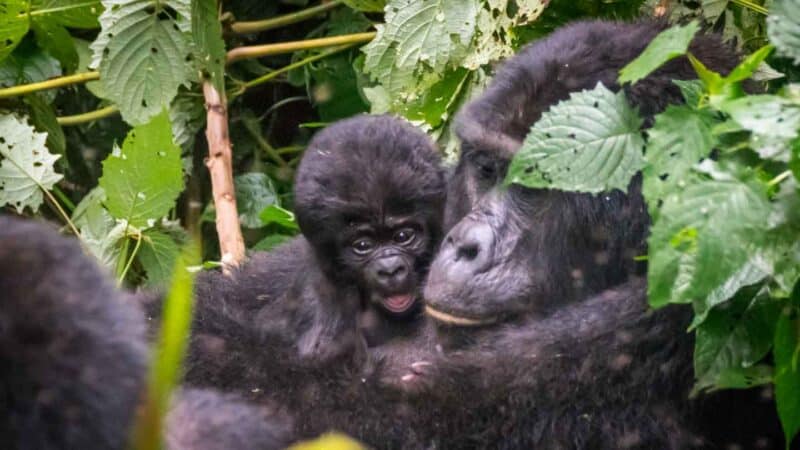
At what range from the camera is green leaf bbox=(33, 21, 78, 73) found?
505 cm

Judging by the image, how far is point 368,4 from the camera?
16.4 ft

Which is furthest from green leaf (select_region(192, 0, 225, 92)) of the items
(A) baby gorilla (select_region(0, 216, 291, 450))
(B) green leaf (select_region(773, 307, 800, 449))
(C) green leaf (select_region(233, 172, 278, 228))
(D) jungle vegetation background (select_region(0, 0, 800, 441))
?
(A) baby gorilla (select_region(0, 216, 291, 450))

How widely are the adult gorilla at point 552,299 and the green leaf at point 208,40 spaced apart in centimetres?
138

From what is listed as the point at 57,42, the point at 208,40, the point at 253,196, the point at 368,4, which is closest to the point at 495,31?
the point at 368,4

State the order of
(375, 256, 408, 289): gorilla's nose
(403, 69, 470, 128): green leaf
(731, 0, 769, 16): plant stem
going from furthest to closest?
(403, 69, 470, 128): green leaf, (731, 0, 769, 16): plant stem, (375, 256, 408, 289): gorilla's nose

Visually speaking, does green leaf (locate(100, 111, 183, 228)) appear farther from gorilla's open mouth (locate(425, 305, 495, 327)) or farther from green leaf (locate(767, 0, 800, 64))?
green leaf (locate(767, 0, 800, 64))

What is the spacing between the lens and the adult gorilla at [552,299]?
3.04 m

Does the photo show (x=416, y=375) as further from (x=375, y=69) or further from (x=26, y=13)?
(x=26, y=13)

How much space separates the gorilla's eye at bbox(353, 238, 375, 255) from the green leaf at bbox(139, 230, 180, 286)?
86 cm

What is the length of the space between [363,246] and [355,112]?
1641 mm

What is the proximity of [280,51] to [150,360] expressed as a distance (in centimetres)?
340

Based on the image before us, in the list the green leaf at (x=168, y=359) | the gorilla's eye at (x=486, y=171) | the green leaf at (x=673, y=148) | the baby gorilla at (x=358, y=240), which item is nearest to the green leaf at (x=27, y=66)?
the baby gorilla at (x=358, y=240)

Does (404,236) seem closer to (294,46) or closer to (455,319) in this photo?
(455,319)

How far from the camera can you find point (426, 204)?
3877 mm
